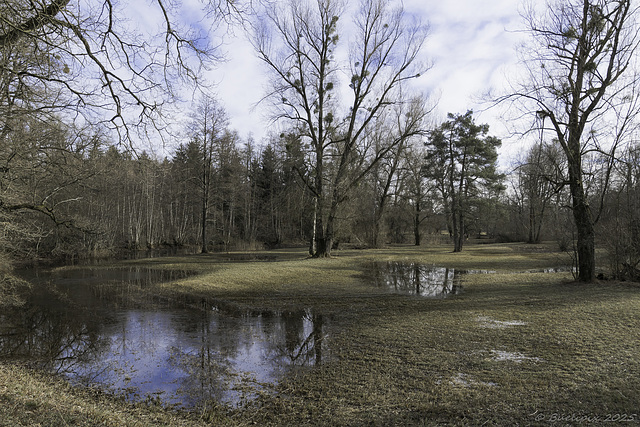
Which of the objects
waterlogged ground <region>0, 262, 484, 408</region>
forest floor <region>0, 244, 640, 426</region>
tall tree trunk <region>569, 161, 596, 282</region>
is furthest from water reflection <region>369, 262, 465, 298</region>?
tall tree trunk <region>569, 161, 596, 282</region>

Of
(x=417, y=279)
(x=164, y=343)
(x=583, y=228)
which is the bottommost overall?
(x=164, y=343)

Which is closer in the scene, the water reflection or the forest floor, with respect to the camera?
the forest floor

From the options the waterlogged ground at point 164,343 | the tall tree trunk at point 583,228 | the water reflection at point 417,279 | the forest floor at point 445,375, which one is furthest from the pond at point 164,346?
the tall tree trunk at point 583,228

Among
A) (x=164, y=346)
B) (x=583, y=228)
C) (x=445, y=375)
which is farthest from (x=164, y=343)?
(x=583, y=228)

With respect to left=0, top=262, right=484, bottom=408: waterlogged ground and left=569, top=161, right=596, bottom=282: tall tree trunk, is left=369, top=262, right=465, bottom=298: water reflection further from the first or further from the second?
left=569, top=161, right=596, bottom=282: tall tree trunk

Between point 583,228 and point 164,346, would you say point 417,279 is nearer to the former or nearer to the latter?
point 583,228

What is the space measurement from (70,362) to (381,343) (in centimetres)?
551

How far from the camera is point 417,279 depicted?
1573 centimetres

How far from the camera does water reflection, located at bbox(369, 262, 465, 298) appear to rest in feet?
41.8

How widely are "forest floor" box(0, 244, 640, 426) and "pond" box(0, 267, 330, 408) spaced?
440mm

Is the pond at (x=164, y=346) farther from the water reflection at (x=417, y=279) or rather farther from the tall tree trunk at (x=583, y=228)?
the tall tree trunk at (x=583, y=228)

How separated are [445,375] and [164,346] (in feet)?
17.0

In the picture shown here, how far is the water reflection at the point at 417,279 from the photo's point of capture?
12734 millimetres

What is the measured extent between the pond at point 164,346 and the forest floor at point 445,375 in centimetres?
44
